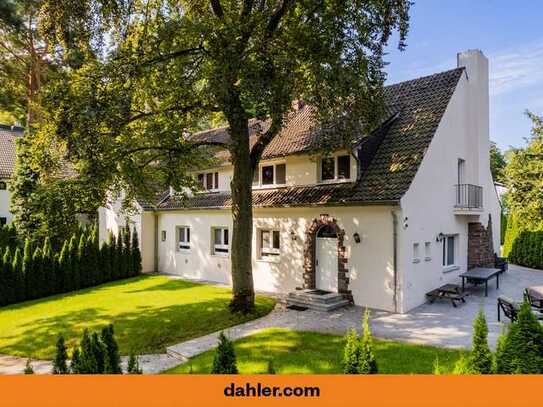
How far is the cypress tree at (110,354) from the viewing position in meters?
4.47

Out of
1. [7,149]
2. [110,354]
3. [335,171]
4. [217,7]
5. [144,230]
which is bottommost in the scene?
[110,354]

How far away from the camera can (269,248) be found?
15.8 m

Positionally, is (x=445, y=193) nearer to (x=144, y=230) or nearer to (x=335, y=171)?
(x=335, y=171)

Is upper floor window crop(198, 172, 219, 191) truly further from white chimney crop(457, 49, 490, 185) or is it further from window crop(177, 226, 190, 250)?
white chimney crop(457, 49, 490, 185)

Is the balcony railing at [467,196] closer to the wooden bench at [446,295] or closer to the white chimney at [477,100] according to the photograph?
the white chimney at [477,100]

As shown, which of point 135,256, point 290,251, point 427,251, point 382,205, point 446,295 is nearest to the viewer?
point 382,205

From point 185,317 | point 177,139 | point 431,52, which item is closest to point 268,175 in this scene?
point 177,139

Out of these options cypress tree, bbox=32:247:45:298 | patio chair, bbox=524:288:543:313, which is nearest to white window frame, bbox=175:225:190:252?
cypress tree, bbox=32:247:45:298

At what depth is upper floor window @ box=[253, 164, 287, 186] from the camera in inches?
626

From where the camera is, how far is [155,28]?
36.0 feet

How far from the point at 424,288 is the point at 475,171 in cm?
690

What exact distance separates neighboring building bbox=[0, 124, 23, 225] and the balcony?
32.6 metres

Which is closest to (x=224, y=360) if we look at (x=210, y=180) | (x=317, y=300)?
(x=317, y=300)

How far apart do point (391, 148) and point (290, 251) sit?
5.74m
